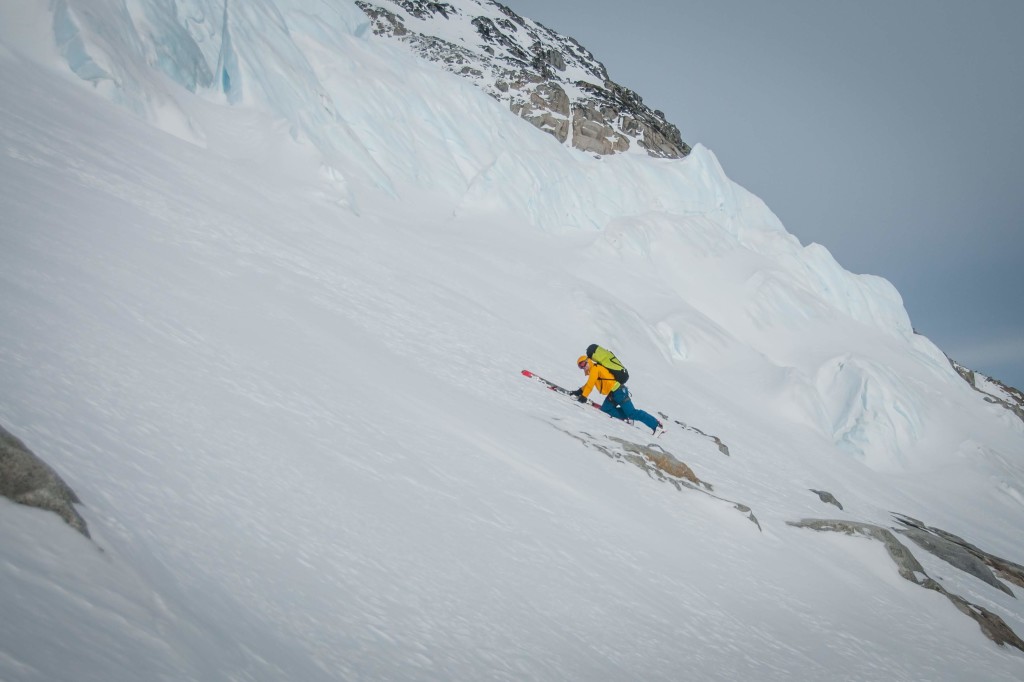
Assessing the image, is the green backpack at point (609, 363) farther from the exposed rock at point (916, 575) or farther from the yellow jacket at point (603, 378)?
the exposed rock at point (916, 575)

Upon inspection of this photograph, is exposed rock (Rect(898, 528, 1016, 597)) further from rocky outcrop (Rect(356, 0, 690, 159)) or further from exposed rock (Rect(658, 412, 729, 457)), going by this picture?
rocky outcrop (Rect(356, 0, 690, 159))

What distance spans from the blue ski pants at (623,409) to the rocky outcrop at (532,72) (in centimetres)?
4751

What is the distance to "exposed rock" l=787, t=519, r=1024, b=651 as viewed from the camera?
7.51m

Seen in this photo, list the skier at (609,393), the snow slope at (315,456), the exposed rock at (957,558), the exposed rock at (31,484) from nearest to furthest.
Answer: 1. the exposed rock at (31,484)
2. the snow slope at (315,456)
3. the exposed rock at (957,558)
4. the skier at (609,393)

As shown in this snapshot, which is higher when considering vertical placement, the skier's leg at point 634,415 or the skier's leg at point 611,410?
the skier's leg at point 634,415

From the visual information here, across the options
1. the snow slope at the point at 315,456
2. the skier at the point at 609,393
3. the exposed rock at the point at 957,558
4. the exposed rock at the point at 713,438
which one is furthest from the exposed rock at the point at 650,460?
the exposed rock at the point at 957,558

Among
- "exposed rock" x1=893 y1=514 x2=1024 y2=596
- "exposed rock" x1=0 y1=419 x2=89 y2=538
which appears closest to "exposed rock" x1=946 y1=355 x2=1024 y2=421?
"exposed rock" x1=893 y1=514 x2=1024 y2=596

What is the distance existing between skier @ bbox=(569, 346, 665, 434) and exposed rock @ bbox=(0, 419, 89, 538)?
9293mm

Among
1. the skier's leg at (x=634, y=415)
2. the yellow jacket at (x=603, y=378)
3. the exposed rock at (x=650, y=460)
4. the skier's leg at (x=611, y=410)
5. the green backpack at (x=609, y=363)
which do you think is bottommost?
the exposed rock at (x=650, y=460)

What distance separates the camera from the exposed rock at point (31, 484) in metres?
1.79

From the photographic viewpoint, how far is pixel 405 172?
94.2 ft

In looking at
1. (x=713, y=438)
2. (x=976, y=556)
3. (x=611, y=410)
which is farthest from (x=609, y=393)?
(x=976, y=556)

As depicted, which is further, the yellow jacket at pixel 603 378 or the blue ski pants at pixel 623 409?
Answer: the blue ski pants at pixel 623 409

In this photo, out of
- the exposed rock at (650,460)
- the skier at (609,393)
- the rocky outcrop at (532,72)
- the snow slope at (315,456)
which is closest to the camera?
the snow slope at (315,456)
